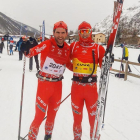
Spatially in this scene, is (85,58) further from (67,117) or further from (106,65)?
(67,117)

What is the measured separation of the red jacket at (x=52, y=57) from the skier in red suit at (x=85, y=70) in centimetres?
21

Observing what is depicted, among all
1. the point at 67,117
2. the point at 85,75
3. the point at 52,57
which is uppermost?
the point at 52,57

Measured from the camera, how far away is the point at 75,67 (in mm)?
2531

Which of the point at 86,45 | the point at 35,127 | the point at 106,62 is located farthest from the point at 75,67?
the point at 35,127

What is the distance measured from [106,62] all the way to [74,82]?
671 mm

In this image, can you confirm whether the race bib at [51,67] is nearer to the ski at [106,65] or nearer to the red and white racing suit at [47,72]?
the red and white racing suit at [47,72]

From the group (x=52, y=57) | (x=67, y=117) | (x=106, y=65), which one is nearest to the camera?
(x=106, y=65)

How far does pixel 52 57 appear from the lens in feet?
7.93

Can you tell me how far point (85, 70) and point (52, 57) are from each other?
58cm

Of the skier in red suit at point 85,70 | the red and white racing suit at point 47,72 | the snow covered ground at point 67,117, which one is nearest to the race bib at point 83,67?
the skier in red suit at point 85,70

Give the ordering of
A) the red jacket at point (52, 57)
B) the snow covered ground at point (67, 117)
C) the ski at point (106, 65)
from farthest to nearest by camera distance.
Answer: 1. the snow covered ground at point (67, 117)
2. the red jacket at point (52, 57)
3. the ski at point (106, 65)

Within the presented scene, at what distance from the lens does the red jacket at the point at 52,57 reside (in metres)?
2.39

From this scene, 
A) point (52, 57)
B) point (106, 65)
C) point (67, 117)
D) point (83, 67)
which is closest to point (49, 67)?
point (52, 57)

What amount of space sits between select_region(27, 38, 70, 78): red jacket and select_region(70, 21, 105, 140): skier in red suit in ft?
0.68
